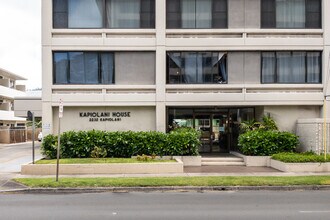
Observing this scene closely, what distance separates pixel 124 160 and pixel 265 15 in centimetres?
1169

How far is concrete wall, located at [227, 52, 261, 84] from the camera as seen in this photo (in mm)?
21906

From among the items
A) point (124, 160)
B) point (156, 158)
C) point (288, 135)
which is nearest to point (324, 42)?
point (288, 135)

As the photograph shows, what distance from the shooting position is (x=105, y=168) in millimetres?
17031

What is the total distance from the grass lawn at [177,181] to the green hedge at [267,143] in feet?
15.9

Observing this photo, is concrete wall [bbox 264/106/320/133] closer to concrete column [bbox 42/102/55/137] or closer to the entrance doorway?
the entrance doorway

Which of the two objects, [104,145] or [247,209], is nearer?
[247,209]

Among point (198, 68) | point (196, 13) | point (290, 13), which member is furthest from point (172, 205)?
point (290, 13)

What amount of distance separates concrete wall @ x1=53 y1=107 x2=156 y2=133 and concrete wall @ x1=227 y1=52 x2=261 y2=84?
505 cm

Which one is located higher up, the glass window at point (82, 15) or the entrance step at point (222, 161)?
the glass window at point (82, 15)

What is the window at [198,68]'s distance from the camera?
22.0 meters

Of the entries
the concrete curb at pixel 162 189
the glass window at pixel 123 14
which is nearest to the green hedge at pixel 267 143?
the concrete curb at pixel 162 189

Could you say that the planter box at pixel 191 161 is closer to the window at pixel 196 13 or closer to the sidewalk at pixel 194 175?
A: the sidewalk at pixel 194 175

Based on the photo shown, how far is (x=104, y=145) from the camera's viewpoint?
19781 mm

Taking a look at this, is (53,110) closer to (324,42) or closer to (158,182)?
(158,182)
